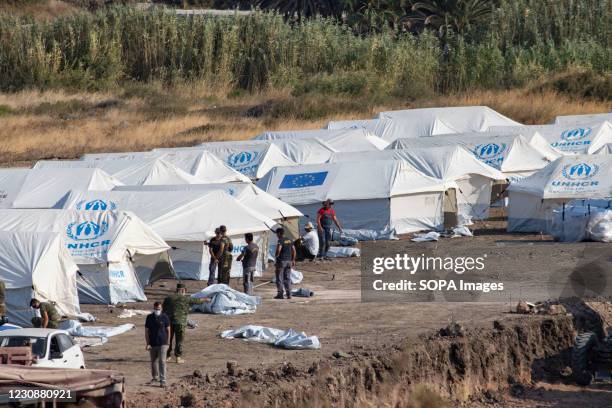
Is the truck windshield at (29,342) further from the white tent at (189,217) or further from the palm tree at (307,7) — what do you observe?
the palm tree at (307,7)

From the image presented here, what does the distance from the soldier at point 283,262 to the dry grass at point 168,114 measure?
25.5 meters

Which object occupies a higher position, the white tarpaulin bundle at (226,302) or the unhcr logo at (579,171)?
the white tarpaulin bundle at (226,302)

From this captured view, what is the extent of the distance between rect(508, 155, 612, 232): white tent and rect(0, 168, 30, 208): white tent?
13.3 meters

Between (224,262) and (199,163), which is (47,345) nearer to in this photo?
(224,262)

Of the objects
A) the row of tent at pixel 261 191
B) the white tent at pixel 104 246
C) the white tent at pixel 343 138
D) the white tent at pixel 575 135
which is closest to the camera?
the white tent at pixel 104 246

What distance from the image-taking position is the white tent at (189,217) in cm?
2939

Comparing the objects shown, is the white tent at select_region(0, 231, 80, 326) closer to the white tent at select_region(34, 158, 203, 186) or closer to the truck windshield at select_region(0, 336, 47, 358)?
the truck windshield at select_region(0, 336, 47, 358)

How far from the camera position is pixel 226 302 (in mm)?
24266

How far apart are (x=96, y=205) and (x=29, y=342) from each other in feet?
47.9

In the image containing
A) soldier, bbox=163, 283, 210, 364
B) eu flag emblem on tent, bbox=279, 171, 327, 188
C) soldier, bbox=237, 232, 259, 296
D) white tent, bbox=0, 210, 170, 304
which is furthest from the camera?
eu flag emblem on tent, bbox=279, 171, 327, 188

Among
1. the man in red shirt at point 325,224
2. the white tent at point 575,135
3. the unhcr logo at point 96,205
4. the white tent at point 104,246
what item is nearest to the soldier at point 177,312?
the white tent at point 104,246

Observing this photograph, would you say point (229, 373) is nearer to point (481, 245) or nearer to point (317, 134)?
point (481, 245)

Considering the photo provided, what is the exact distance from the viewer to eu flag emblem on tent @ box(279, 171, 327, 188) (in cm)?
3659

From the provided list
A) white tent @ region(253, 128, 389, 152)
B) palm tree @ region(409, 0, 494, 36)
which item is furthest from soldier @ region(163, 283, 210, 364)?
palm tree @ region(409, 0, 494, 36)
